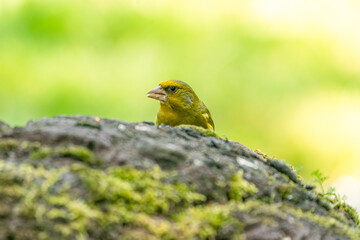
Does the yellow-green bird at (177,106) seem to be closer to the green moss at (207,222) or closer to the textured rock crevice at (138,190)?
the textured rock crevice at (138,190)

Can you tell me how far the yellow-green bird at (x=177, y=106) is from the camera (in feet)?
15.8

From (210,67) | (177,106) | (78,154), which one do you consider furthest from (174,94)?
(78,154)

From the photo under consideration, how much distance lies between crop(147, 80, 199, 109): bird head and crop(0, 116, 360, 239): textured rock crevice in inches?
91.3

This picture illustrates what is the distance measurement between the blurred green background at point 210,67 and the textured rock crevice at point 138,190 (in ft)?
9.89

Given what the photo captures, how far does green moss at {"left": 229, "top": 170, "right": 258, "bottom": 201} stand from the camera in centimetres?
222

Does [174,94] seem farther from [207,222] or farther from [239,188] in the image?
[207,222]

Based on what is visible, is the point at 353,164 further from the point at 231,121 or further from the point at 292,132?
the point at 231,121

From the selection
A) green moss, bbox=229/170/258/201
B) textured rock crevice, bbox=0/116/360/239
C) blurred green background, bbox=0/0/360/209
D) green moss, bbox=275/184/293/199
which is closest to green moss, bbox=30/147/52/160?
textured rock crevice, bbox=0/116/360/239

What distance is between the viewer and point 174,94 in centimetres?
489

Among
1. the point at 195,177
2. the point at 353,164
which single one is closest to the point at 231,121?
the point at 353,164

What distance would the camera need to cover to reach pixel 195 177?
2.20 m

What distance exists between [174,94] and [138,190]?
113 inches

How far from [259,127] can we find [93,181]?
14.4 ft

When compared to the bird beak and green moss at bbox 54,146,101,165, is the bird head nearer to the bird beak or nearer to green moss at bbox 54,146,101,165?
the bird beak
